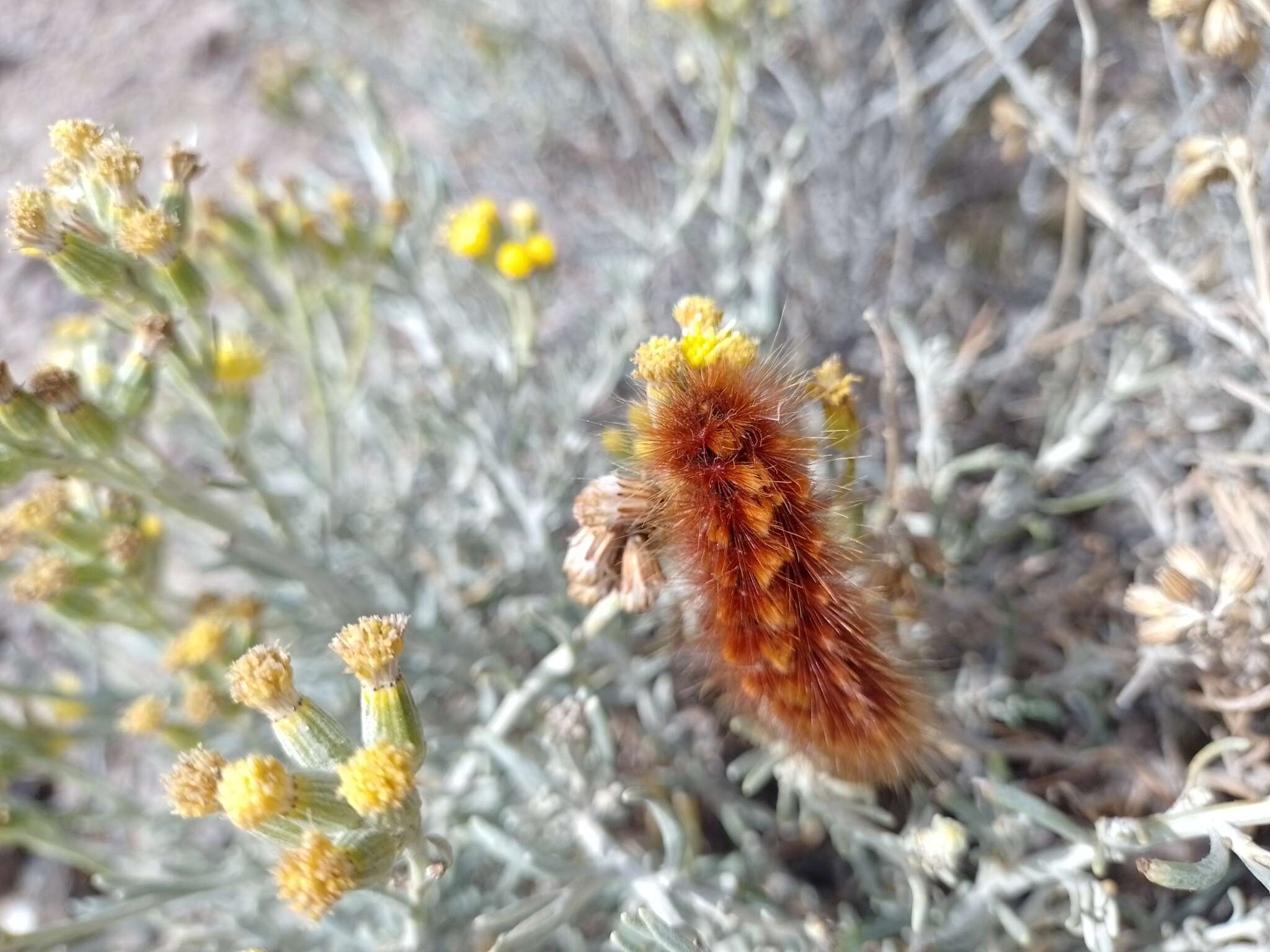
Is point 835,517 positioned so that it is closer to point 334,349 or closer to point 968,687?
point 968,687

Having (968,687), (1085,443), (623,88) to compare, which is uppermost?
(623,88)

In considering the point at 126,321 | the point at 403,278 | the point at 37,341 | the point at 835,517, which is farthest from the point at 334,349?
the point at 835,517

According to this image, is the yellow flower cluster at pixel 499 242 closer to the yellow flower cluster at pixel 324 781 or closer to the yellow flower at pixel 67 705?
the yellow flower cluster at pixel 324 781

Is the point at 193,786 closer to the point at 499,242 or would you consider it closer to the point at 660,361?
the point at 660,361

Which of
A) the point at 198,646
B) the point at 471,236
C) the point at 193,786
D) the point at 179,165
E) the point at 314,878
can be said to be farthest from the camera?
the point at 471,236

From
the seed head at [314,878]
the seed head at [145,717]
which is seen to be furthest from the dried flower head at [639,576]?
the seed head at [145,717]

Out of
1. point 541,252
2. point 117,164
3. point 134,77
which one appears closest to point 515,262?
point 541,252
